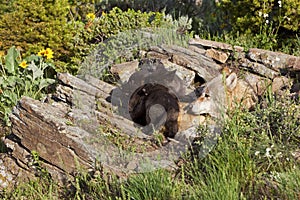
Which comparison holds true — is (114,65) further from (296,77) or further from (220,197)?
(220,197)

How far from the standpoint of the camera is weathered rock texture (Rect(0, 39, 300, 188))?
471 cm

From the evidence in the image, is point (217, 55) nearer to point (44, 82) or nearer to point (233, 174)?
point (44, 82)

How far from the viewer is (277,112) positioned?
4641 millimetres

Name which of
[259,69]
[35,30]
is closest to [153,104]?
[259,69]

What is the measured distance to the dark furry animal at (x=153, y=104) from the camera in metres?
5.11

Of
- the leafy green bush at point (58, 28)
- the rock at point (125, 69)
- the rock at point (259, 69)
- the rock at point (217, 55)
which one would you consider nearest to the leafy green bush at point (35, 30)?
the leafy green bush at point (58, 28)

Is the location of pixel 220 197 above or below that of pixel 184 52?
below

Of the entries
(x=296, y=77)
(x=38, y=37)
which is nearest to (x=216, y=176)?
(x=296, y=77)

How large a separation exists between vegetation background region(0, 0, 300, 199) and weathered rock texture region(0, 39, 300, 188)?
195 mm

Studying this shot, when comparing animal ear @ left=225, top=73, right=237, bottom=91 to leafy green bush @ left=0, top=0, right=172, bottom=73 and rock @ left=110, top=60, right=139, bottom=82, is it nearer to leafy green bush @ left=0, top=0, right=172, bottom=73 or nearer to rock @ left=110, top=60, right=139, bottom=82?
rock @ left=110, top=60, right=139, bottom=82

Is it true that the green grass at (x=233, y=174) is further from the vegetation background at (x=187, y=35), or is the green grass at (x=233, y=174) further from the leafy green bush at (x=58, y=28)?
the leafy green bush at (x=58, y=28)

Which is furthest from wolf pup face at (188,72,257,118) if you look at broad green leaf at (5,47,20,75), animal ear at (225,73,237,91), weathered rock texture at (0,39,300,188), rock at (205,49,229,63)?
broad green leaf at (5,47,20,75)

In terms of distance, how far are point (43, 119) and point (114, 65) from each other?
1.31 m

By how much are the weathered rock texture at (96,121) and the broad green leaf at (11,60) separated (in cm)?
102
